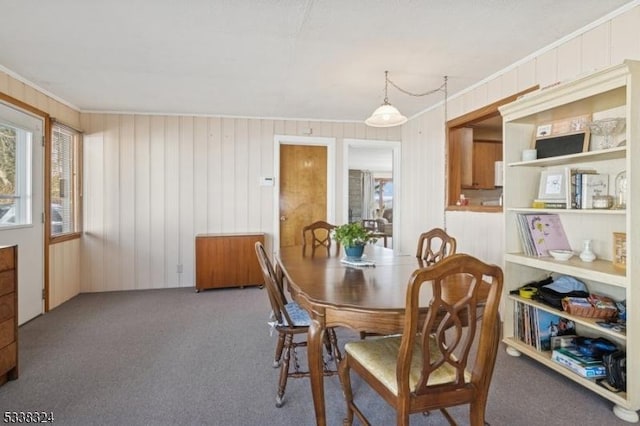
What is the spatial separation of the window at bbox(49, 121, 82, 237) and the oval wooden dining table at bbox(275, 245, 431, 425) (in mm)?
3185

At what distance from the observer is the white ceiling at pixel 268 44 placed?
2160 mm

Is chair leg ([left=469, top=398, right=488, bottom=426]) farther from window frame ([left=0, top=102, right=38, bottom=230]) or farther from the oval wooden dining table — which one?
window frame ([left=0, top=102, right=38, bottom=230])

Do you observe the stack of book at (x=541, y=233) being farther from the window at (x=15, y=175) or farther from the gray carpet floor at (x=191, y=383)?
the window at (x=15, y=175)

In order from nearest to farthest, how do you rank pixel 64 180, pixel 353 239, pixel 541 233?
pixel 353 239 → pixel 541 233 → pixel 64 180

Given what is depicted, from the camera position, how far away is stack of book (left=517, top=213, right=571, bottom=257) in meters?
2.56

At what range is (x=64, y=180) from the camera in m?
4.12

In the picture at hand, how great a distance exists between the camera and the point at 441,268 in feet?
3.95

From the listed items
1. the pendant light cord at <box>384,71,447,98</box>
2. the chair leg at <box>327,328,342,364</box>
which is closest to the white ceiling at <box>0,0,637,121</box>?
the pendant light cord at <box>384,71,447,98</box>

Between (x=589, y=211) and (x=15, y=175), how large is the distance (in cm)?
462

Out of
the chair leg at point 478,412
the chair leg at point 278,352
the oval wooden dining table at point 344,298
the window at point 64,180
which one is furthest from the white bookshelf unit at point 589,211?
the window at point 64,180

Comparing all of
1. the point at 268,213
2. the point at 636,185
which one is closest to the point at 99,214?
the point at 268,213

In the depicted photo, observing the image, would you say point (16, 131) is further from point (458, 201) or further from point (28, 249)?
point (458, 201)

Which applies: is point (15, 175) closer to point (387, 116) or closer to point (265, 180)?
point (265, 180)

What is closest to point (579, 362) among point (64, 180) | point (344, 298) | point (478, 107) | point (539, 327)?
point (539, 327)
